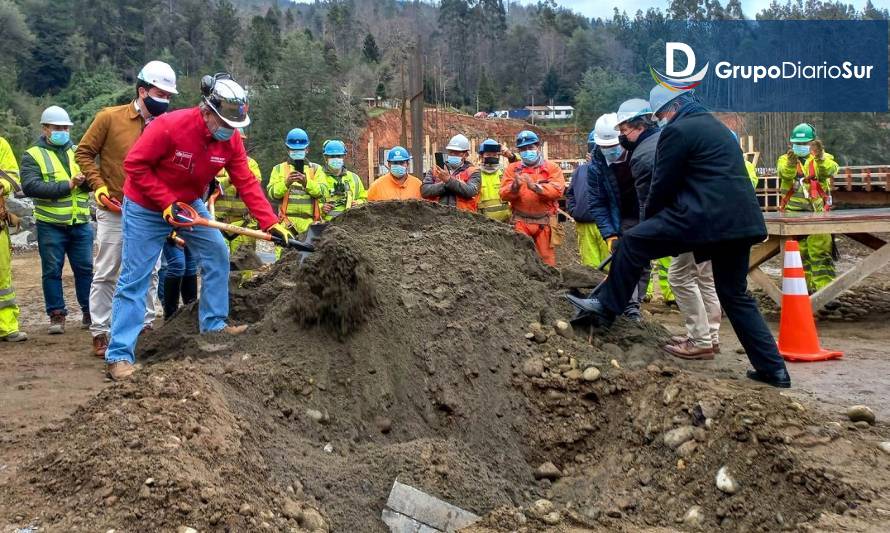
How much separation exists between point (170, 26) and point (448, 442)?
6483 centimetres

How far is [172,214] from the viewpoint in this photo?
5.18 metres

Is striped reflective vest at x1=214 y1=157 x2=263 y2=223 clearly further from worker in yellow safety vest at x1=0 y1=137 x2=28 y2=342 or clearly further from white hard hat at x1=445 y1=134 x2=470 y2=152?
white hard hat at x1=445 y1=134 x2=470 y2=152

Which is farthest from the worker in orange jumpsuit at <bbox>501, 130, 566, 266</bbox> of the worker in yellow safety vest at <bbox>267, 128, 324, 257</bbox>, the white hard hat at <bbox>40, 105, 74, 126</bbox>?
the white hard hat at <bbox>40, 105, 74, 126</bbox>

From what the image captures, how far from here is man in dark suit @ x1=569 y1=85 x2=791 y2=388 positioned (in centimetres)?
508

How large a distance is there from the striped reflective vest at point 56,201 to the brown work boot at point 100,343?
1436mm

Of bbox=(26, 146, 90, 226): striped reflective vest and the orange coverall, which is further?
the orange coverall

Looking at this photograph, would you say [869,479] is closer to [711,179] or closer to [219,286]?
[711,179]

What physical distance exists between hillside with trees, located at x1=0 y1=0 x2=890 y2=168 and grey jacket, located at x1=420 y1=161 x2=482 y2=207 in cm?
1386

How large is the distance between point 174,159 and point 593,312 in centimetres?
303

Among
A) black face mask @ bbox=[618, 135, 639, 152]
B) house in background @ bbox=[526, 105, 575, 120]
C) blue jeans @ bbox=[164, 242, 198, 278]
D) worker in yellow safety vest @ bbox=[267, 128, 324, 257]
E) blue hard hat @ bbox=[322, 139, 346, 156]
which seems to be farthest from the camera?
house in background @ bbox=[526, 105, 575, 120]

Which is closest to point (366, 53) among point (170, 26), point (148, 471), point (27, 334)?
point (170, 26)

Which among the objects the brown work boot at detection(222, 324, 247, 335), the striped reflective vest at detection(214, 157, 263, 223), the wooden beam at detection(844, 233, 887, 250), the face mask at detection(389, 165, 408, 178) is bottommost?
the brown work boot at detection(222, 324, 247, 335)

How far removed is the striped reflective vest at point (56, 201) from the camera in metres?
7.11

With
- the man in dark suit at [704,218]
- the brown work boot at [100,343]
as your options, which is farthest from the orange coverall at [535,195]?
the brown work boot at [100,343]
